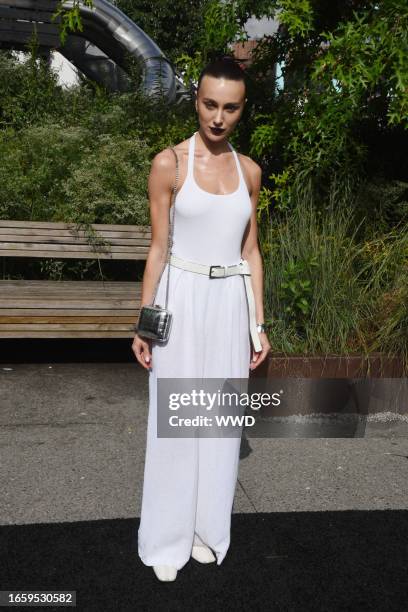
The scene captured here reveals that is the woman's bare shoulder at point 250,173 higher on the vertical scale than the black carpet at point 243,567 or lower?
higher

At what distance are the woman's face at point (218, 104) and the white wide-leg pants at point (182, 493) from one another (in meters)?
0.97

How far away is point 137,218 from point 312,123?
2.26 metres

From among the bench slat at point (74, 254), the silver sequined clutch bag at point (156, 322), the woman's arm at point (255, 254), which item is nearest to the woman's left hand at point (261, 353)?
the woman's arm at point (255, 254)

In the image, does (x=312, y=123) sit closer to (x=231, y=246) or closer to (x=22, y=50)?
(x=231, y=246)

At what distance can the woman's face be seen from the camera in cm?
259

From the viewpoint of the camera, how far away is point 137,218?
762cm

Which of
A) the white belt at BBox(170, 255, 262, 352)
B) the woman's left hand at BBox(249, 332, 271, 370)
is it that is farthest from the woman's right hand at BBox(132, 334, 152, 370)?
the woman's left hand at BBox(249, 332, 271, 370)

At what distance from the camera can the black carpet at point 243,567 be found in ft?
9.43

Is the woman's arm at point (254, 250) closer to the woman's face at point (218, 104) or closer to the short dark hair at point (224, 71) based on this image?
the woman's face at point (218, 104)

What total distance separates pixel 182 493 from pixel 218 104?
4.91ft

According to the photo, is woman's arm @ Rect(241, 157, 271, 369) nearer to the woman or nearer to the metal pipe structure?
the woman

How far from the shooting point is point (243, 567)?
314 centimetres

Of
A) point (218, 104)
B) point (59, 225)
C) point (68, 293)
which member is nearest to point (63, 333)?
point (68, 293)

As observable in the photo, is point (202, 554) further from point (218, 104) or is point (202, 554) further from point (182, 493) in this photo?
point (218, 104)
